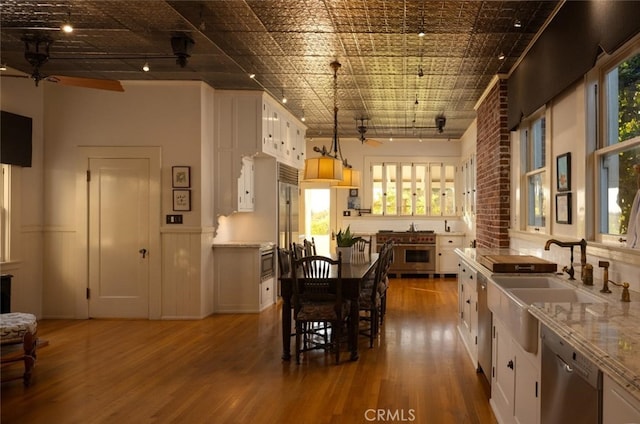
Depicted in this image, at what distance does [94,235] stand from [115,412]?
332cm

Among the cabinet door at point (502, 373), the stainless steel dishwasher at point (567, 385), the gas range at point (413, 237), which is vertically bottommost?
the cabinet door at point (502, 373)

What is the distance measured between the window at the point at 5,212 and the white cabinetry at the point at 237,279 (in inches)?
92.9

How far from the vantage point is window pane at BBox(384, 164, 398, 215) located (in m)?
10.5

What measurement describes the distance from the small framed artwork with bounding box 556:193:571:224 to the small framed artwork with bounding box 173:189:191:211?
412cm

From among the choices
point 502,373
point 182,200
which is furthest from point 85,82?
point 502,373

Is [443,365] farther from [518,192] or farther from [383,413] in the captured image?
[518,192]

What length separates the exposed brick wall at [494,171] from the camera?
541cm

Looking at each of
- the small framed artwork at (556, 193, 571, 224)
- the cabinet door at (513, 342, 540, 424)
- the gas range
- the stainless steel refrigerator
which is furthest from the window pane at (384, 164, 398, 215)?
the cabinet door at (513, 342, 540, 424)

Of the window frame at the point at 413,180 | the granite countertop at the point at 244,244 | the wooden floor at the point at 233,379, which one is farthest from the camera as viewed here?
the window frame at the point at 413,180

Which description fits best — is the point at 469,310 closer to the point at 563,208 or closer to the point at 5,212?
the point at 563,208

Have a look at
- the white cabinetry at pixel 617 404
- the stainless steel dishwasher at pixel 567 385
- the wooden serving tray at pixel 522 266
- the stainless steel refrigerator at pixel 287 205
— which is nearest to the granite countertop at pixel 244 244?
the stainless steel refrigerator at pixel 287 205

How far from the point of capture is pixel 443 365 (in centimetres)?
421

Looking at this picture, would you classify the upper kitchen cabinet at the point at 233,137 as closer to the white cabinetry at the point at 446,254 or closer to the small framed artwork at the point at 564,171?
the small framed artwork at the point at 564,171

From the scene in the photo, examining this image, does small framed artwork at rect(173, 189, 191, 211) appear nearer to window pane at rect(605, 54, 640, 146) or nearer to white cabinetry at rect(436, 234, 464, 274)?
window pane at rect(605, 54, 640, 146)
